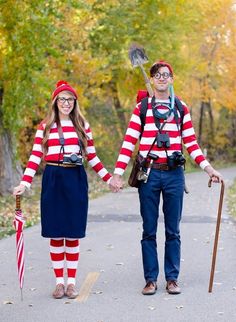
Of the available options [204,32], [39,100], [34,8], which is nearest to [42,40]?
[34,8]

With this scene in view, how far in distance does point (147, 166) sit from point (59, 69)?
55.9 feet

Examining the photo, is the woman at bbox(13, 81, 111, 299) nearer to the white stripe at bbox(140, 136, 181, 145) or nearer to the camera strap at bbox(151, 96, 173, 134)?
the white stripe at bbox(140, 136, 181, 145)

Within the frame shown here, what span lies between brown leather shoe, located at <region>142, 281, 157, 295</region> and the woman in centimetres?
65

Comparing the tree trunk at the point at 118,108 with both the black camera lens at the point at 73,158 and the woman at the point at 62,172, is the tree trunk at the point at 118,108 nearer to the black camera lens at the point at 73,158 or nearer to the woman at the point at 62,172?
the woman at the point at 62,172

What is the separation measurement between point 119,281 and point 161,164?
1502 mm

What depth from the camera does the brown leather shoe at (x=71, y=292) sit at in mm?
7250

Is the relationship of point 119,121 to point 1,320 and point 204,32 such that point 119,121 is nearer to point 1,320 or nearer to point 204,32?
point 204,32

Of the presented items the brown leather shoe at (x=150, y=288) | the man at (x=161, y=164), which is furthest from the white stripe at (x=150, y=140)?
the brown leather shoe at (x=150, y=288)

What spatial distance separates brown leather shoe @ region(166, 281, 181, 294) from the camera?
24.2ft

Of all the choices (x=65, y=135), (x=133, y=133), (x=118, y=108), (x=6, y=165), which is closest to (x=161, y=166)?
(x=133, y=133)

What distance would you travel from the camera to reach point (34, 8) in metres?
16.2

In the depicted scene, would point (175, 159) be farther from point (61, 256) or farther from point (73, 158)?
point (61, 256)

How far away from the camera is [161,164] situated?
7.35 meters

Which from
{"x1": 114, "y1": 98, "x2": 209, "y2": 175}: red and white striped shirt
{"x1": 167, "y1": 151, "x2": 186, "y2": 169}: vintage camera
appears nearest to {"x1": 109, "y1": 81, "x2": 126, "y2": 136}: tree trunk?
{"x1": 114, "y1": 98, "x2": 209, "y2": 175}: red and white striped shirt
